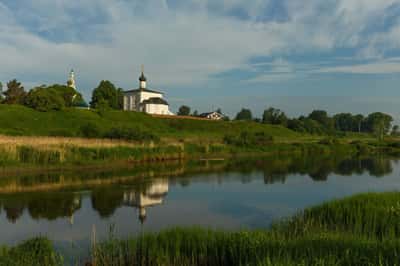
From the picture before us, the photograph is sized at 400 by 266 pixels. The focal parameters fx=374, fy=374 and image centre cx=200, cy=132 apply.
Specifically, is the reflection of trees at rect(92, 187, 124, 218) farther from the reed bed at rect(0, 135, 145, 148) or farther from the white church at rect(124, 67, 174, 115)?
the white church at rect(124, 67, 174, 115)

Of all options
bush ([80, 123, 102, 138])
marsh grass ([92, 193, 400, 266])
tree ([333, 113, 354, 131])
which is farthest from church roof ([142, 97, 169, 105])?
tree ([333, 113, 354, 131])

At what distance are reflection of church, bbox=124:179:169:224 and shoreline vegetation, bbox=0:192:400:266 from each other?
15.3 feet

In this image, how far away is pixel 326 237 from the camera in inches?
284

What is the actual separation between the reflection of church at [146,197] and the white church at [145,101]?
65.0 m

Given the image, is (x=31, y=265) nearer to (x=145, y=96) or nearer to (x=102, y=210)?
(x=102, y=210)

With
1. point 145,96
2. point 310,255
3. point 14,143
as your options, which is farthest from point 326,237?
point 145,96

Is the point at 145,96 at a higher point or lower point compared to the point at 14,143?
higher

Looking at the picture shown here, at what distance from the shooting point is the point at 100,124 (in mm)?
48719

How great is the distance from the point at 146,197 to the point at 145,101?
7013 cm

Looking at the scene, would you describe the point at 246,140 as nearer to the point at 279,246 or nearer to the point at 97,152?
the point at 97,152

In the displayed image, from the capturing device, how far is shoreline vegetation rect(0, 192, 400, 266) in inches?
240

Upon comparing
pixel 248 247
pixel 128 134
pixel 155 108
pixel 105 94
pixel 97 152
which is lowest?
pixel 248 247

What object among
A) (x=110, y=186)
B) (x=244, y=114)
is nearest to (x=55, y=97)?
(x=110, y=186)

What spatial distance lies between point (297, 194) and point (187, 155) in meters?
18.1
